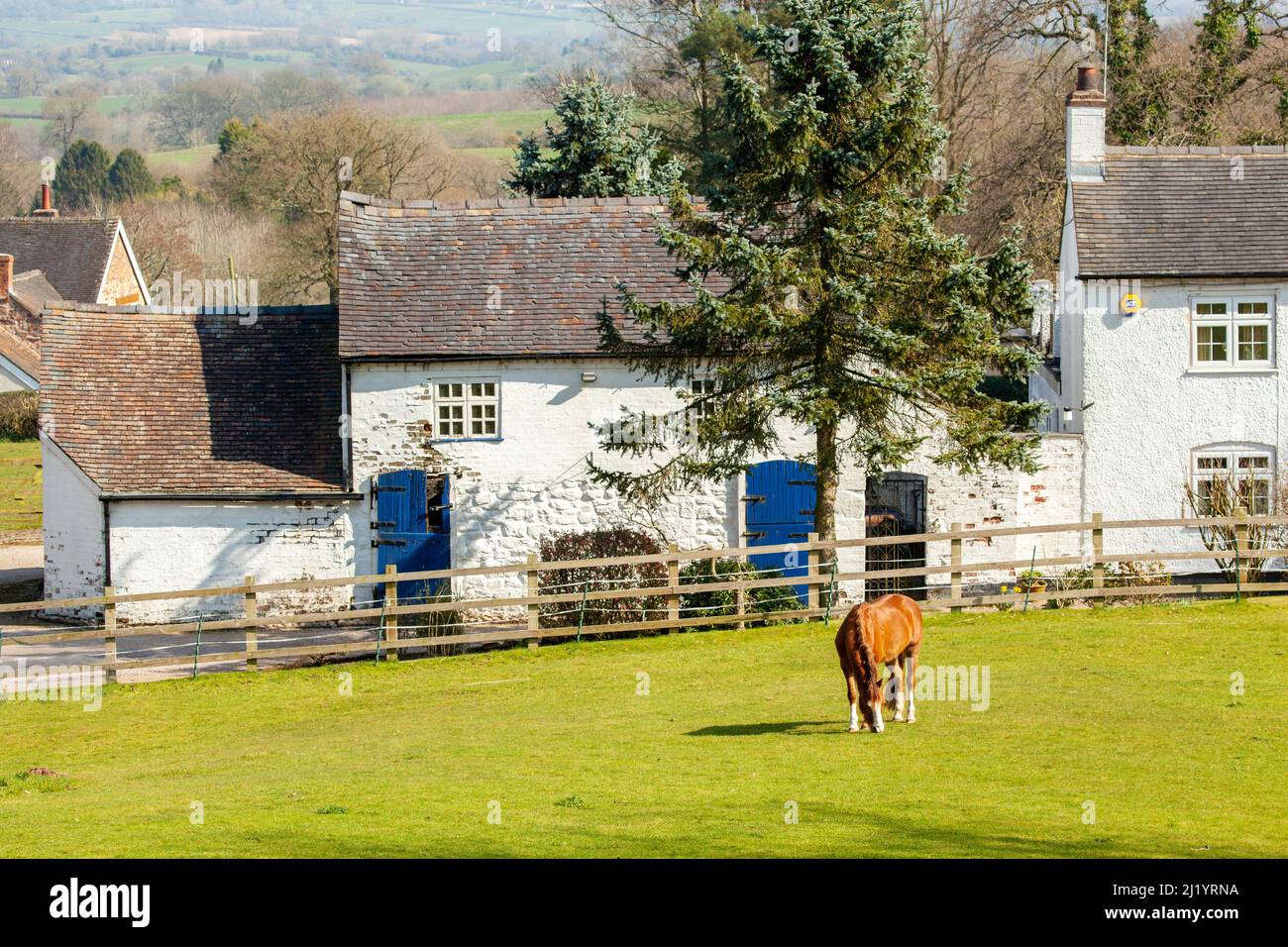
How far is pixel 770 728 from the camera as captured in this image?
15.3 meters

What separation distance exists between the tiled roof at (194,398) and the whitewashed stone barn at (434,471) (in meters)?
0.06

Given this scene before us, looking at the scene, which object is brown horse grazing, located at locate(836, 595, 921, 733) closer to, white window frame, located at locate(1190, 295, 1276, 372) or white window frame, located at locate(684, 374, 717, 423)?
white window frame, located at locate(684, 374, 717, 423)

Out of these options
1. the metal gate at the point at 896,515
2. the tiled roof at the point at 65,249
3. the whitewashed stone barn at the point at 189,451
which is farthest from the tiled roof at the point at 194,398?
the tiled roof at the point at 65,249

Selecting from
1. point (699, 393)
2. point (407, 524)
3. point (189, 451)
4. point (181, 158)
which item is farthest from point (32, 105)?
point (699, 393)

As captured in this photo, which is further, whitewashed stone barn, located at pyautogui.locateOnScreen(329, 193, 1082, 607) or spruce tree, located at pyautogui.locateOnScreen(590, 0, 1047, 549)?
whitewashed stone barn, located at pyautogui.locateOnScreen(329, 193, 1082, 607)

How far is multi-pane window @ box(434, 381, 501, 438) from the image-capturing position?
2791cm

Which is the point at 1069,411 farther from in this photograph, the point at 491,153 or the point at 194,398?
the point at 491,153

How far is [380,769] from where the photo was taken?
14406mm

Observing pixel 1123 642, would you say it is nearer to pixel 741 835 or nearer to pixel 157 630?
pixel 741 835

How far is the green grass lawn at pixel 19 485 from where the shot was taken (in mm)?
40219

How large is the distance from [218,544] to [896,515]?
40.4ft

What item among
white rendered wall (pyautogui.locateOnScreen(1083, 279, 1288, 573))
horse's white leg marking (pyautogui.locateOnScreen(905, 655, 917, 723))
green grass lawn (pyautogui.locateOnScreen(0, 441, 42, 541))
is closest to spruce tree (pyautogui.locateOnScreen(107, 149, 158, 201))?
green grass lawn (pyautogui.locateOnScreen(0, 441, 42, 541))

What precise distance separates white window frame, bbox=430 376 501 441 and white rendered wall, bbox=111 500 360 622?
2.31 m
